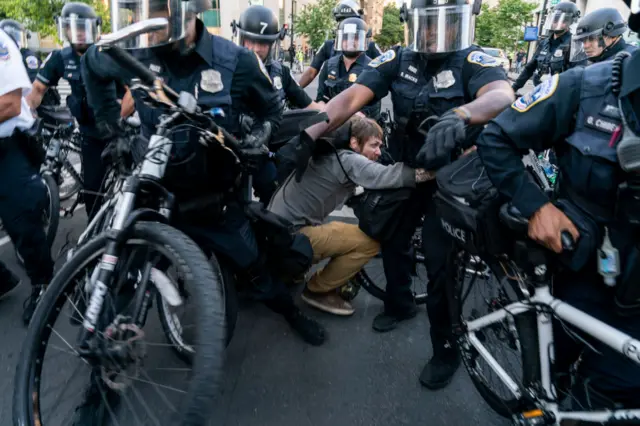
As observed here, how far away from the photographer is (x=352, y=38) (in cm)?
577

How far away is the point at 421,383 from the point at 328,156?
1445 millimetres

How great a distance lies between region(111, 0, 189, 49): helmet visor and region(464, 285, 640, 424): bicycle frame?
178cm

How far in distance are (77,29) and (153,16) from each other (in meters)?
2.71

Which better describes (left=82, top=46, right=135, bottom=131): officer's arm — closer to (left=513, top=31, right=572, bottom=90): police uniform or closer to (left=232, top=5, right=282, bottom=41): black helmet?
(left=232, top=5, right=282, bottom=41): black helmet

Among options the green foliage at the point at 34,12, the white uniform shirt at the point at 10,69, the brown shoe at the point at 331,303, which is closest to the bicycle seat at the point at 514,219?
the brown shoe at the point at 331,303

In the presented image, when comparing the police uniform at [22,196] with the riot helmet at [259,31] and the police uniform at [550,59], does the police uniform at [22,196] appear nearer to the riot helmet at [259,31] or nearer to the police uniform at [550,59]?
the riot helmet at [259,31]

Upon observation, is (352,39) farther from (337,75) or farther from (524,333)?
(524,333)

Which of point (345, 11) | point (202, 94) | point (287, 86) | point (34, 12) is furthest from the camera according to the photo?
point (34, 12)

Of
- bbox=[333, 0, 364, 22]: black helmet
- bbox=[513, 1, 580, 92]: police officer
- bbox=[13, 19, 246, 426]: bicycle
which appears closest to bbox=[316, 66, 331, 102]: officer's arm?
bbox=[333, 0, 364, 22]: black helmet

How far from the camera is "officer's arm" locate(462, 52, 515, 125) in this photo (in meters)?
2.34

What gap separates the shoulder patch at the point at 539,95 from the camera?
1.74 meters

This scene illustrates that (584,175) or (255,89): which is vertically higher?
(255,89)

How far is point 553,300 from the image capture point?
1857 mm

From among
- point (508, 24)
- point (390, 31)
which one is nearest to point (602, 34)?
point (508, 24)
